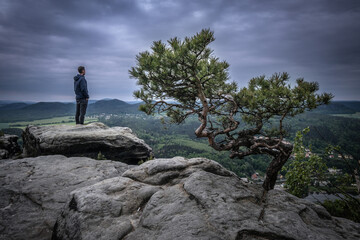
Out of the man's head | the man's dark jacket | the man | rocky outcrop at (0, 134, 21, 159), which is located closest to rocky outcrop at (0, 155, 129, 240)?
the man

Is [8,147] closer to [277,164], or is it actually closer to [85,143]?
[85,143]

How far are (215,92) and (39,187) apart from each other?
9.52 meters

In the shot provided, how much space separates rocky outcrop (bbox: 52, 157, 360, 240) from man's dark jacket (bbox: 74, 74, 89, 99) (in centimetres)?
916

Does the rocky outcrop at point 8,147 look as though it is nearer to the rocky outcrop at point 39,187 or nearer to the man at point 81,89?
the rocky outcrop at point 39,187

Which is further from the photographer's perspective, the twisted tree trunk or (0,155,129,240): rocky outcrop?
the twisted tree trunk

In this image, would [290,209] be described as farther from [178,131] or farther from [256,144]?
[178,131]

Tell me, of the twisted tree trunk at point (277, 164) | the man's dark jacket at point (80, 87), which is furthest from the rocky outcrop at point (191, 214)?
the man's dark jacket at point (80, 87)

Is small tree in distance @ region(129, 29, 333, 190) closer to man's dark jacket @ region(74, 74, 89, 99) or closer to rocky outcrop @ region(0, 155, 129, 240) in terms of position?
rocky outcrop @ region(0, 155, 129, 240)

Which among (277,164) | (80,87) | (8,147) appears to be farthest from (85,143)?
(277,164)

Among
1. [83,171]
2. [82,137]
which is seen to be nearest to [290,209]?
[83,171]

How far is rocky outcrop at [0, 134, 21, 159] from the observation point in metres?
13.7

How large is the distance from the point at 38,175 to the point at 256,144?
36.3 feet

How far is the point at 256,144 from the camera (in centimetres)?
739

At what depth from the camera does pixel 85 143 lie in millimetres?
12078
